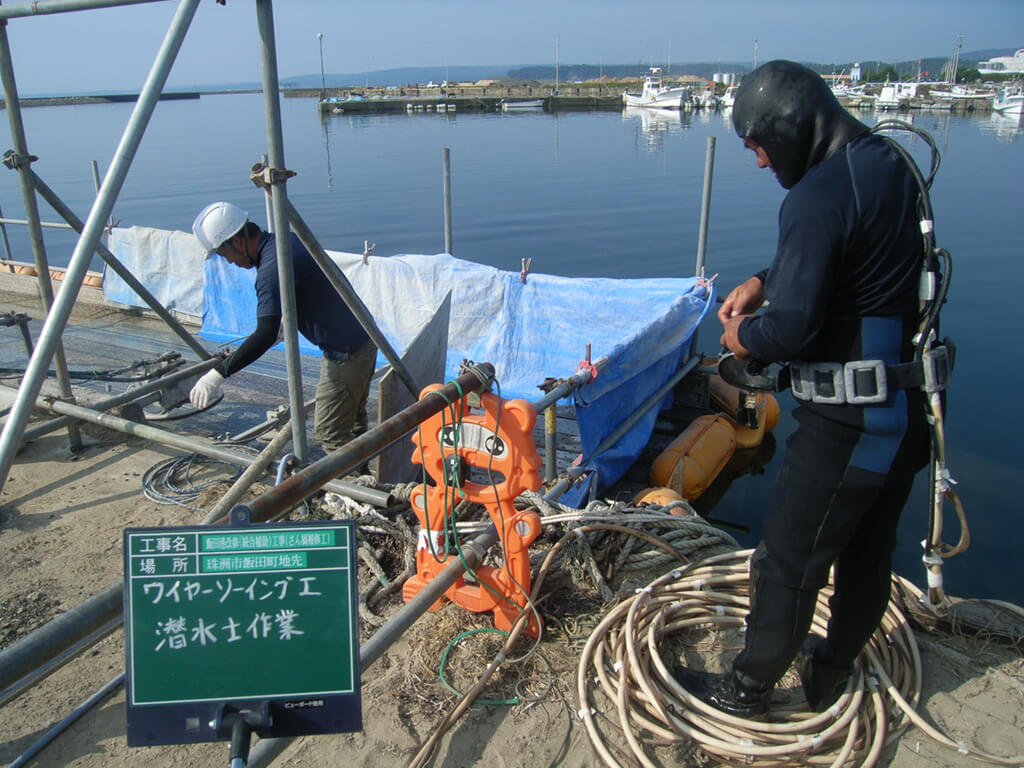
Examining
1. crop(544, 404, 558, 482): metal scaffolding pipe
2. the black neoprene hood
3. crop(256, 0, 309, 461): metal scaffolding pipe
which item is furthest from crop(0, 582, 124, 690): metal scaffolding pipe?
crop(544, 404, 558, 482): metal scaffolding pipe

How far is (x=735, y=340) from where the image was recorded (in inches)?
94.7

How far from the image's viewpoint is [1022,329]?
46.9 feet

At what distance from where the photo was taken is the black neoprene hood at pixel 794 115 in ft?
7.17

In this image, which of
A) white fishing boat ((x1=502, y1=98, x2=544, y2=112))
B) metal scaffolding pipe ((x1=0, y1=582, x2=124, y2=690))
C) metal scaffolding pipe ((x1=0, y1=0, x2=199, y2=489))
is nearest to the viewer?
metal scaffolding pipe ((x1=0, y1=582, x2=124, y2=690))

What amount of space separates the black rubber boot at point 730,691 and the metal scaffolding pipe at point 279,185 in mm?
2335

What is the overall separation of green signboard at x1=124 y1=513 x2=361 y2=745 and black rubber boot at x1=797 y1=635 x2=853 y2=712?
68.3 inches

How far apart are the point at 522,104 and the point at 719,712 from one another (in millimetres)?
91700

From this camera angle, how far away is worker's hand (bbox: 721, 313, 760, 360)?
2.39m

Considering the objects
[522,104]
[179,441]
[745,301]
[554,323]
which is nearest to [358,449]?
[745,301]

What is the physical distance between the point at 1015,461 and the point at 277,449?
32.8 ft

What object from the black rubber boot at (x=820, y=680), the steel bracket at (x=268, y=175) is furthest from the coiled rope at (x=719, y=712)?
the steel bracket at (x=268, y=175)

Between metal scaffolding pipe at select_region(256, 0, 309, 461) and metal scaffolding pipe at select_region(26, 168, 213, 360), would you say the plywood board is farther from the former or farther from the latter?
metal scaffolding pipe at select_region(26, 168, 213, 360)

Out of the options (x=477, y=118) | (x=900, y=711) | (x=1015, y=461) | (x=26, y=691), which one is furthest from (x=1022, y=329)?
(x=477, y=118)

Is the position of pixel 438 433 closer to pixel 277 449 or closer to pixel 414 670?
pixel 414 670
